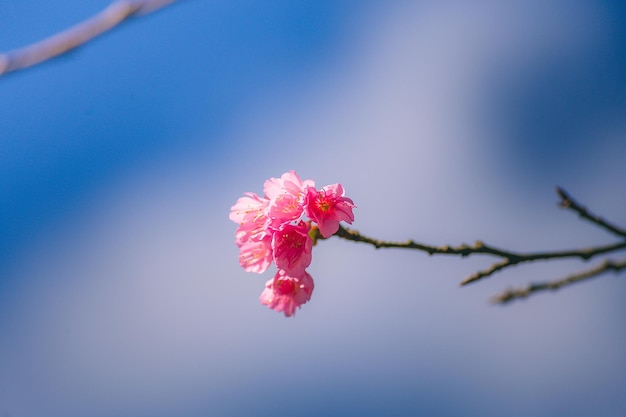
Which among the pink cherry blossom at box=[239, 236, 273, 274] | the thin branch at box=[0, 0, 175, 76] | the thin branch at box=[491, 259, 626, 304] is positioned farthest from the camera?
the pink cherry blossom at box=[239, 236, 273, 274]

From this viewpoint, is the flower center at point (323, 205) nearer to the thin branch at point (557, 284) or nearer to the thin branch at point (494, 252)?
the thin branch at point (494, 252)

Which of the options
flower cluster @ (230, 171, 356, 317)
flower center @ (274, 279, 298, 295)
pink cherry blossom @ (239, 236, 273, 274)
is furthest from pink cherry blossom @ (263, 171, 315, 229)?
flower center @ (274, 279, 298, 295)

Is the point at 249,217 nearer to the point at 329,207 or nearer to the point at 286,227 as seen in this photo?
the point at 286,227

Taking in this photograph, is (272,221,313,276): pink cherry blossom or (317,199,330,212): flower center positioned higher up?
(317,199,330,212): flower center

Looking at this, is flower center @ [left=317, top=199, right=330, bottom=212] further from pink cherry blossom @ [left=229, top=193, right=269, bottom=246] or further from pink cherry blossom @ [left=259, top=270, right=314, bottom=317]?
pink cherry blossom @ [left=259, top=270, right=314, bottom=317]

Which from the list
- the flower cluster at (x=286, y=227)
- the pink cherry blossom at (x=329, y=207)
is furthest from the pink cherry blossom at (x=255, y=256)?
the pink cherry blossom at (x=329, y=207)

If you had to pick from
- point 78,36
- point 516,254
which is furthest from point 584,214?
point 78,36
